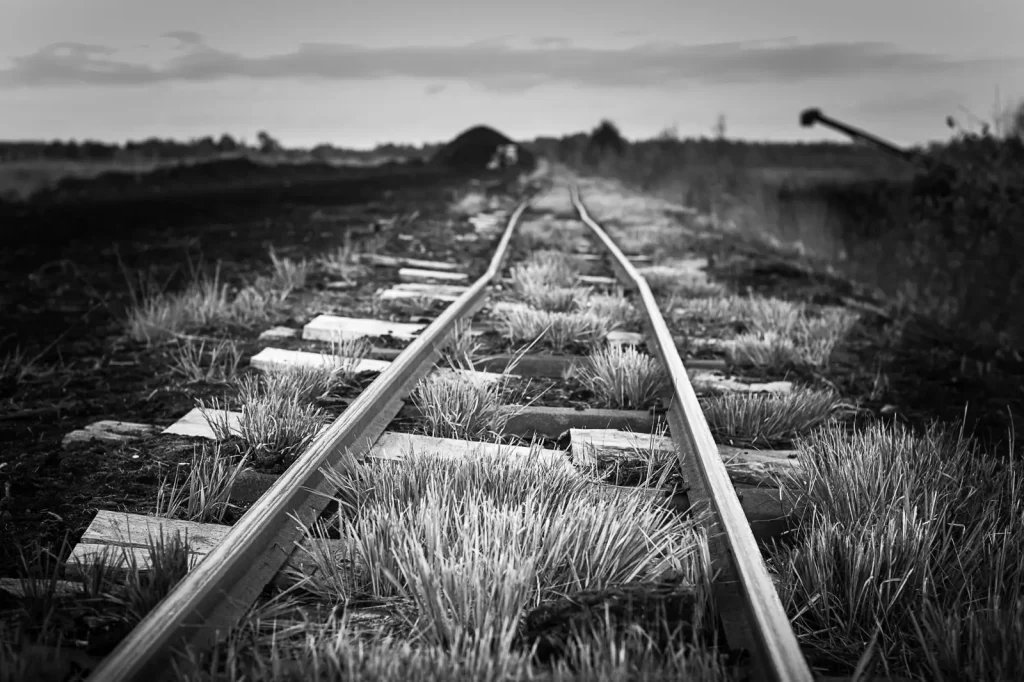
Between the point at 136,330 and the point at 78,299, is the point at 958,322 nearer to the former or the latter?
the point at 136,330

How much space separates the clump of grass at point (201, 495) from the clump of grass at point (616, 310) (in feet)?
9.06

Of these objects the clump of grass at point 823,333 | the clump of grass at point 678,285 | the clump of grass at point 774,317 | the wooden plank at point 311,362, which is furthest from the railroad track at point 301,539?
the clump of grass at point 678,285

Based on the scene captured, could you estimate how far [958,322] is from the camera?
7172 millimetres

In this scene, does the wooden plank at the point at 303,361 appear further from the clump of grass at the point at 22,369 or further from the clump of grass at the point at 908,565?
the clump of grass at the point at 908,565

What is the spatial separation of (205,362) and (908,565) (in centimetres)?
352

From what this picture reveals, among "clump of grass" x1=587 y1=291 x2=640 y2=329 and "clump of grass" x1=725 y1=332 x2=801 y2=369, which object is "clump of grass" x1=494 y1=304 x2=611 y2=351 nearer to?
"clump of grass" x1=587 y1=291 x2=640 y2=329

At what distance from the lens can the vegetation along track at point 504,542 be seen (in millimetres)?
1574

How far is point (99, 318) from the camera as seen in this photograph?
5258 mm

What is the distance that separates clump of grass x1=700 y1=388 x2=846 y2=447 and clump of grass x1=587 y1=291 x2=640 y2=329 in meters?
1.45

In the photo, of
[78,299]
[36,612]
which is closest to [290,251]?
[78,299]

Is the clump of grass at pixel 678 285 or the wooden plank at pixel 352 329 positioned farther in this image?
the clump of grass at pixel 678 285

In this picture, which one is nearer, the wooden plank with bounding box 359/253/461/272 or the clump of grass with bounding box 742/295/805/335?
the clump of grass with bounding box 742/295/805/335

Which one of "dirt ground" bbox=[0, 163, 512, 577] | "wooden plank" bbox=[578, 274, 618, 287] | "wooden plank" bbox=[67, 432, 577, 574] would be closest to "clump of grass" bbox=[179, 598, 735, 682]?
"wooden plank" bbox=[67, 432, 577, 574]

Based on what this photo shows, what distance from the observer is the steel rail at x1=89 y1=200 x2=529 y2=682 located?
1.51 metres
